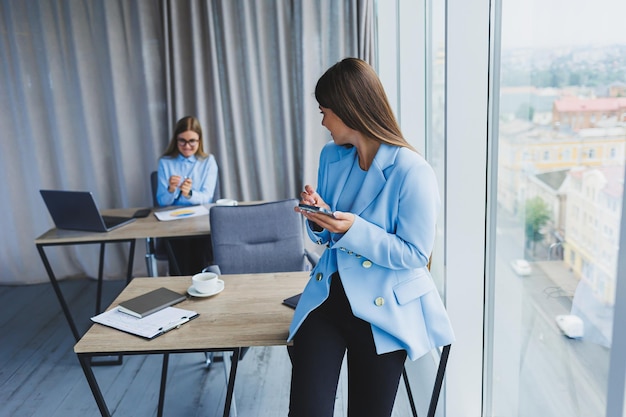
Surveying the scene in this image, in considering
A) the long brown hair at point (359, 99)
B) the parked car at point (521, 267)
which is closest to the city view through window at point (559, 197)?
the parked car at point (521, 267)

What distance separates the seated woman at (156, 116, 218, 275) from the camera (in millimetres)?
3523

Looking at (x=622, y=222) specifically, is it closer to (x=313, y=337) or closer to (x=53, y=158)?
(x=313, y=337)

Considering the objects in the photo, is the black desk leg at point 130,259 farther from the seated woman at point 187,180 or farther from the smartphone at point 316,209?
the smartphone at point 316,209

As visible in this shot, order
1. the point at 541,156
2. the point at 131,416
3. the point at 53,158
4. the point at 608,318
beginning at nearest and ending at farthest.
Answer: the point at 608,318
the point at 541,156
the point at 131,416
the point at 53,158

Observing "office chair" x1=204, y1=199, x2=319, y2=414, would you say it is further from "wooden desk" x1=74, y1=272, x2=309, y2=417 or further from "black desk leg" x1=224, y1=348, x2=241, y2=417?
"black desk leg" x1=224, y1=348, x2=241, y2=417

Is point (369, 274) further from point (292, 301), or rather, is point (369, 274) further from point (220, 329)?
point (220, 329)

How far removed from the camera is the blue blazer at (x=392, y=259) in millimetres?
1560

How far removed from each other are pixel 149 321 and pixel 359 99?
976mm

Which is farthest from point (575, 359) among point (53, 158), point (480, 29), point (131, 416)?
point (53, 158)

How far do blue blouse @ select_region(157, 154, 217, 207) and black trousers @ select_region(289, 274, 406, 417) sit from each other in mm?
2183

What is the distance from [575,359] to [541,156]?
55 centimetres

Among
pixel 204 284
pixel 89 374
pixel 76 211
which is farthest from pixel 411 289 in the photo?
pixel 76 211

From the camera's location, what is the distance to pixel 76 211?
121 inches

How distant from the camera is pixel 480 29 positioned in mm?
1887
